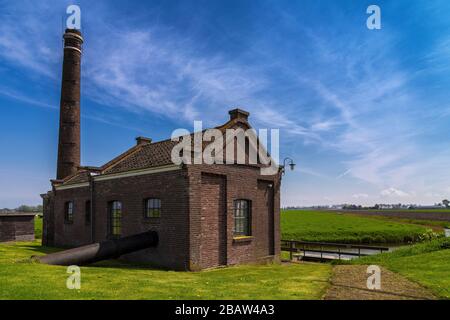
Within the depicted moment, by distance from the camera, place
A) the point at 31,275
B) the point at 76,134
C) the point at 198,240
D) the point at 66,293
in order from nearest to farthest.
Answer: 1. the point at 66,293
2. the point at 31,275
3. the point at 198,240
4. the point at 76,134

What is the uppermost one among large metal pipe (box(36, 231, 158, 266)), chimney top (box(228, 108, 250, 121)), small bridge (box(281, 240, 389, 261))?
chimney top (box(228, 108, 250, 121))

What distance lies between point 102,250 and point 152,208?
2.71 meters

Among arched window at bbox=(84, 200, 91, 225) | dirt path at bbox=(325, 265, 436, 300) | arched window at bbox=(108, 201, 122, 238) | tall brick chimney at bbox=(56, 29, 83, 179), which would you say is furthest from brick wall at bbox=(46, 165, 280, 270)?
tall brick chimney at bbox=(56, 29, 83, 179)

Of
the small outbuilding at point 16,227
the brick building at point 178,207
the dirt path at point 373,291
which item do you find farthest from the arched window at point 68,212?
the dirt path at point 373,291

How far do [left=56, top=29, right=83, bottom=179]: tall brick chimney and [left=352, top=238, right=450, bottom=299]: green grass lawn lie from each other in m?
22.1

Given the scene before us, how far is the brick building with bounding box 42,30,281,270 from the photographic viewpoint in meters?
14.2

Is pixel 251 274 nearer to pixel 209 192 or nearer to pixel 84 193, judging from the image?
pixel 209 192

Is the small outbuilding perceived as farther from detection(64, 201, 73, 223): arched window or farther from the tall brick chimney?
detection(64, 201, 73, 223): arched window

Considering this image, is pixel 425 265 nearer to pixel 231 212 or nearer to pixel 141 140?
pixel 231 212

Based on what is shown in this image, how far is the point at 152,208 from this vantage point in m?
15.6

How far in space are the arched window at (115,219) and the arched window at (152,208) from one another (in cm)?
217
